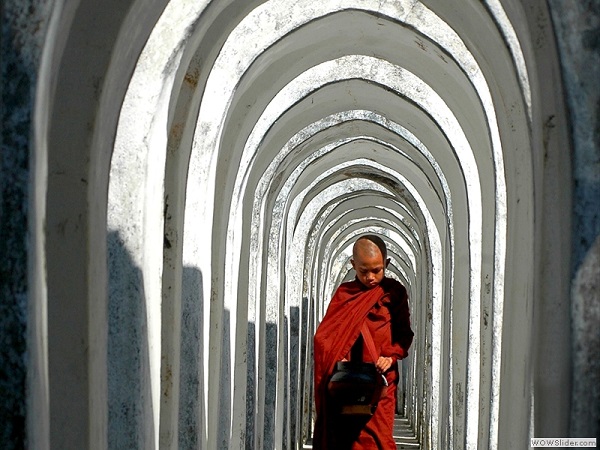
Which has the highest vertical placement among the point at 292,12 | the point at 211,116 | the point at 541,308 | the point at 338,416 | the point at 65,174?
the point at 292,12

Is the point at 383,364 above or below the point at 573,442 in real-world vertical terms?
above

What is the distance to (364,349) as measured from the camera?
31.2ft

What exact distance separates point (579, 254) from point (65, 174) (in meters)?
1.76

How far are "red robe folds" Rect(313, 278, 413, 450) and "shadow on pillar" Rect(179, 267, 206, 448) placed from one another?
196 cm

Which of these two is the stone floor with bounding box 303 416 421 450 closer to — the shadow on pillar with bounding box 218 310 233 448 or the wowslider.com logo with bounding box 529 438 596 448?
the shadow on pillar with bounding box 218 310 233 448

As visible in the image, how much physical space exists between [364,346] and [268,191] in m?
2.39

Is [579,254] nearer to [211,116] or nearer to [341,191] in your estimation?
[211,116]

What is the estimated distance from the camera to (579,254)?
13.6 feet

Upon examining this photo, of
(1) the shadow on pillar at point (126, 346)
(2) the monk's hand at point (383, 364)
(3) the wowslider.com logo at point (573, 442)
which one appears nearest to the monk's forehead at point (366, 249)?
(2) the monk's hand at point (383, 364)

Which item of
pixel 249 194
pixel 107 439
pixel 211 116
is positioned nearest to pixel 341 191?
pixel 249 194

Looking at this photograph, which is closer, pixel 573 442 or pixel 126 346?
pixel 573 442

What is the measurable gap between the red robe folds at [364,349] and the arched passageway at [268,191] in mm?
508

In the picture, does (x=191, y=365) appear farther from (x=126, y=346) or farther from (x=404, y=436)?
(x=404, y=436)

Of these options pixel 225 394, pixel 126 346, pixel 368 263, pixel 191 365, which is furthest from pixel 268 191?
pixel 126 346
